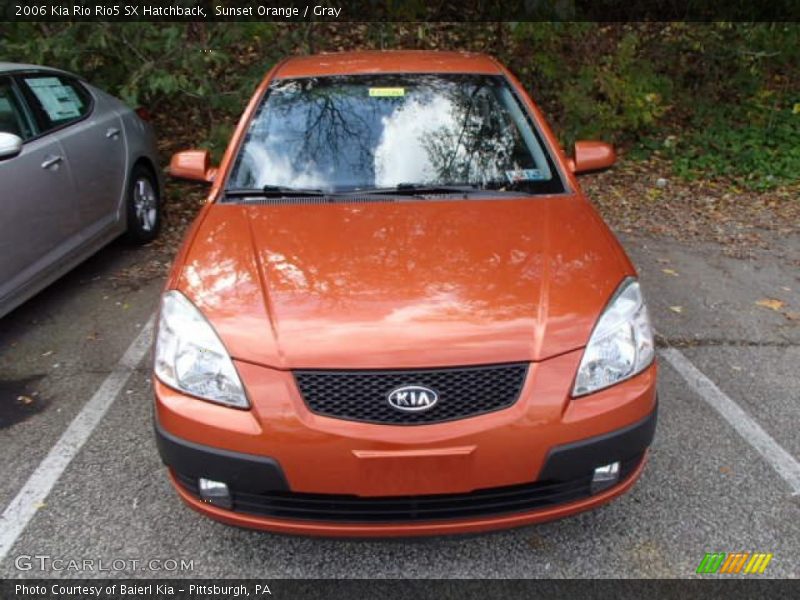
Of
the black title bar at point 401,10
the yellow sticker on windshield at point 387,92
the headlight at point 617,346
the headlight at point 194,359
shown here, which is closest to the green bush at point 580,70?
the black title bar at point 401,10

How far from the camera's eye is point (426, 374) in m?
2.00

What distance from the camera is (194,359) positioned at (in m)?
2.11

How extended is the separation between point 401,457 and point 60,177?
3.40 meters

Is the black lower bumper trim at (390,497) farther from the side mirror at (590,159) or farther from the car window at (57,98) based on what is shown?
the car window at (57,98)

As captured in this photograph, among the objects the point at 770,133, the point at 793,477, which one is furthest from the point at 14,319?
the point at 770,133

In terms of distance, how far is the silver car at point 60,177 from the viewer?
12.6 feet

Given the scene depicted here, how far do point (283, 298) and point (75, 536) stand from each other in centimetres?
122

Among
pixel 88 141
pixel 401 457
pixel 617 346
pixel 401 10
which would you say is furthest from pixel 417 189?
pixel 401 10

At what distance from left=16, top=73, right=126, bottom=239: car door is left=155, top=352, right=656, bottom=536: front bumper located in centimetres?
298

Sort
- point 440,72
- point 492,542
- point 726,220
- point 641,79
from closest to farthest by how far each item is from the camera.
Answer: point 492,542 → point 440,72 → point 726,220 → point 641,79

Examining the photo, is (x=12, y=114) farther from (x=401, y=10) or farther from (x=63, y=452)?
(x=401, y=10)

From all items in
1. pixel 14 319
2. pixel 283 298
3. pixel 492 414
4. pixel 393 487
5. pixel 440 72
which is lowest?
pixel 14 319

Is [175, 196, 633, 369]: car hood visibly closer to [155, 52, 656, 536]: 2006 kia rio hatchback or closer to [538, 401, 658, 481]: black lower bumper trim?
[155, 52, 656, 536]: 2006 kia rio hatchback

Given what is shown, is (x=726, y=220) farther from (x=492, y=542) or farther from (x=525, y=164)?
(x=492, y=542)
